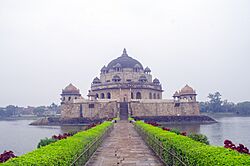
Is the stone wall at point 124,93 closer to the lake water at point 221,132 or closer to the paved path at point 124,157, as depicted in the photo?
the lake water at point 221,132

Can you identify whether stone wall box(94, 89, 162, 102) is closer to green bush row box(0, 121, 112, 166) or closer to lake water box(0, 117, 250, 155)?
lake water box(0, 117, 250, 155)

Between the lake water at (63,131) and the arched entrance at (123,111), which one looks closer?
the lake water at (63,131)

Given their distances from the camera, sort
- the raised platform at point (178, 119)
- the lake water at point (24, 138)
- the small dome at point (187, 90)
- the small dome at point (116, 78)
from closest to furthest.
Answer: the lake water at point (24, 138)
the raised platform at point (178, 119)
the small dome at point (187, 90)
the small dome at point (116, 78)

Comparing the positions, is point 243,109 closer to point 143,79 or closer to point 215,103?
point 215,103

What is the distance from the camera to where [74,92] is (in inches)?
2079

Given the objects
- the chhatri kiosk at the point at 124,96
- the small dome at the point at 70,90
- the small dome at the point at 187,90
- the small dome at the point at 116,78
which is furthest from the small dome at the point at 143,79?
the small dome at the point at 70,90

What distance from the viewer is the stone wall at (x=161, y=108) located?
150 ft

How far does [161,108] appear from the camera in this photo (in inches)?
1890

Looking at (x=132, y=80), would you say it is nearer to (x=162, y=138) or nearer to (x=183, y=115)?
(x=183, y=115)

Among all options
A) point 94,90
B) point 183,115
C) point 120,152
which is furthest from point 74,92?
point 120,152

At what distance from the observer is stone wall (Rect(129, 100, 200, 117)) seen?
1797 inches

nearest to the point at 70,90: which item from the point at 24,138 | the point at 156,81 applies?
the point at 156,81

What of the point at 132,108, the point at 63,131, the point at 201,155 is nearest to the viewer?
the point at 201,155

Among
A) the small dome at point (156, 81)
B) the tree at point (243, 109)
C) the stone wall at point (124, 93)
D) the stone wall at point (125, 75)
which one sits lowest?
the tree at point (243, 109)
